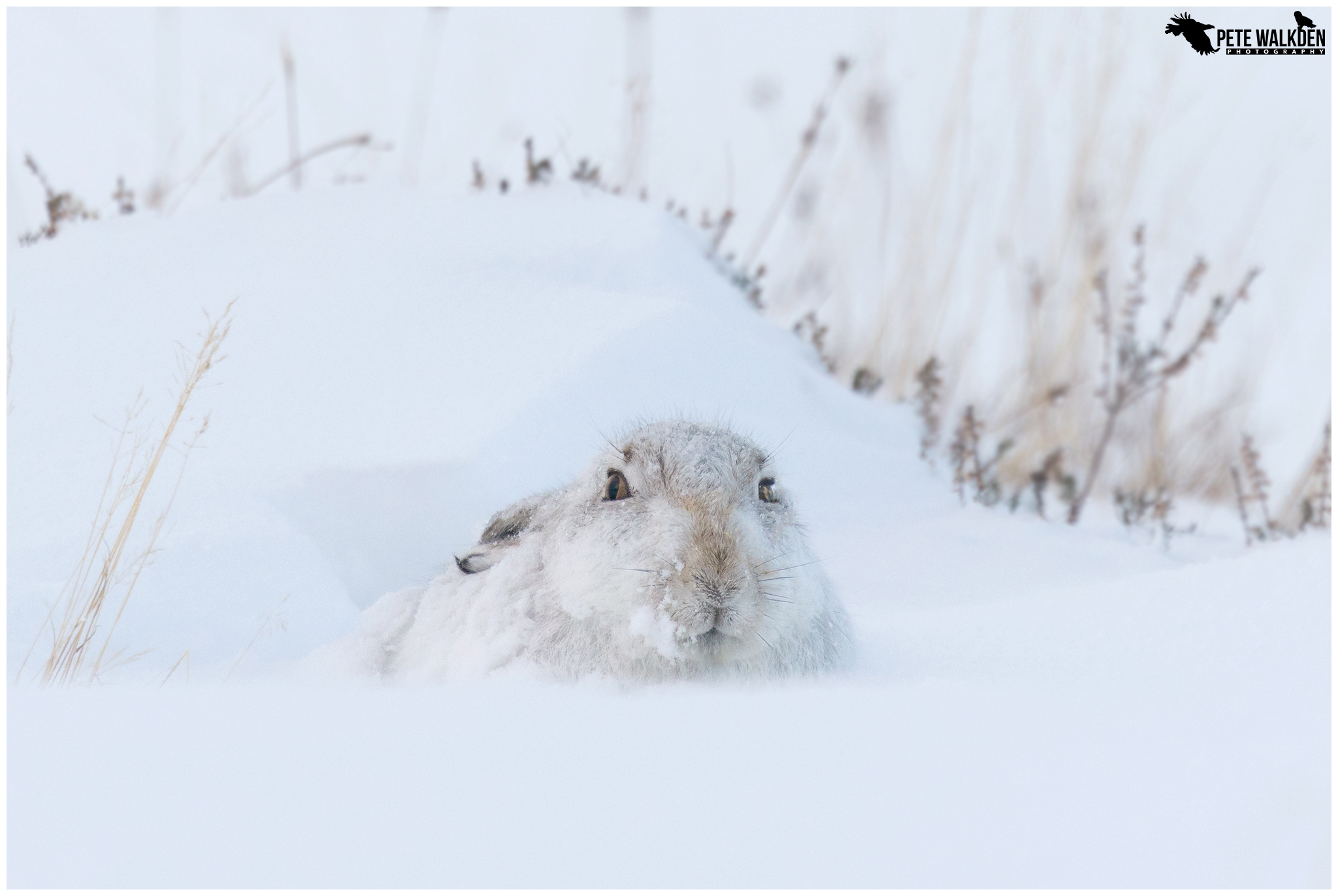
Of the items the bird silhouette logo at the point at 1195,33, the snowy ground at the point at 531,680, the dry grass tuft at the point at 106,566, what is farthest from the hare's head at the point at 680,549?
the bird silhouette logo at the point at 1195,33

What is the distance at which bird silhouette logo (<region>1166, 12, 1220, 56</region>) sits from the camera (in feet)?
13.1

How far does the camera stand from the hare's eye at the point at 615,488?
260 cm

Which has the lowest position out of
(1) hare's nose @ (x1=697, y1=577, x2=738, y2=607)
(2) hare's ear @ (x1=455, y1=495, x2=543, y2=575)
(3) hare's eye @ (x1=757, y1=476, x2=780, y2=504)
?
(2) hare's ear @ (x1=455, y1=495, x2=543, y2=575)

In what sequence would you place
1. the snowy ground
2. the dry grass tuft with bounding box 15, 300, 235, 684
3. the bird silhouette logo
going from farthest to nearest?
1. the bird silhouette logo
2. the dry grass tuft with bounding box 15, 300, 235, 684
3. the snowy ground

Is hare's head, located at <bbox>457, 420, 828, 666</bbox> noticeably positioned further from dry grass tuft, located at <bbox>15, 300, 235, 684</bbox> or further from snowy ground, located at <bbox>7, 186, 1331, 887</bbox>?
dry grass tuft, located at <bbox>15, 300, 235, 684</bbox>

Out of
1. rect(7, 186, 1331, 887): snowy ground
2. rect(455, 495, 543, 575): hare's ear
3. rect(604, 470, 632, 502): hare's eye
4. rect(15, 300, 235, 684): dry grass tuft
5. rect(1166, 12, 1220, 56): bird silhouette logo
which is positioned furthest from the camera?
rect(1166, 12, 1220, 56): bird silhouette logo

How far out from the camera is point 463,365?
3.77 m

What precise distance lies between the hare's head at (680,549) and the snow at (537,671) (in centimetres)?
17

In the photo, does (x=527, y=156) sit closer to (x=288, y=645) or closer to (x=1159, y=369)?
(x=288, y=645)

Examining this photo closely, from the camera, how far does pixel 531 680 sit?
2.40 m

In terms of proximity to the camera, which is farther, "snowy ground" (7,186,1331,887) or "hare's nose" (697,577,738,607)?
"hare's nose" (697,577,738,607)

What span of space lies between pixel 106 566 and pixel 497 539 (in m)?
1.03

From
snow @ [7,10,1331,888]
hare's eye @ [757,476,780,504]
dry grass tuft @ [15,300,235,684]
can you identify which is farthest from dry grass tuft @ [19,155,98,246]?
hare's eye @ [757,476,780,504]

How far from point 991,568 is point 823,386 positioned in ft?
3.94
